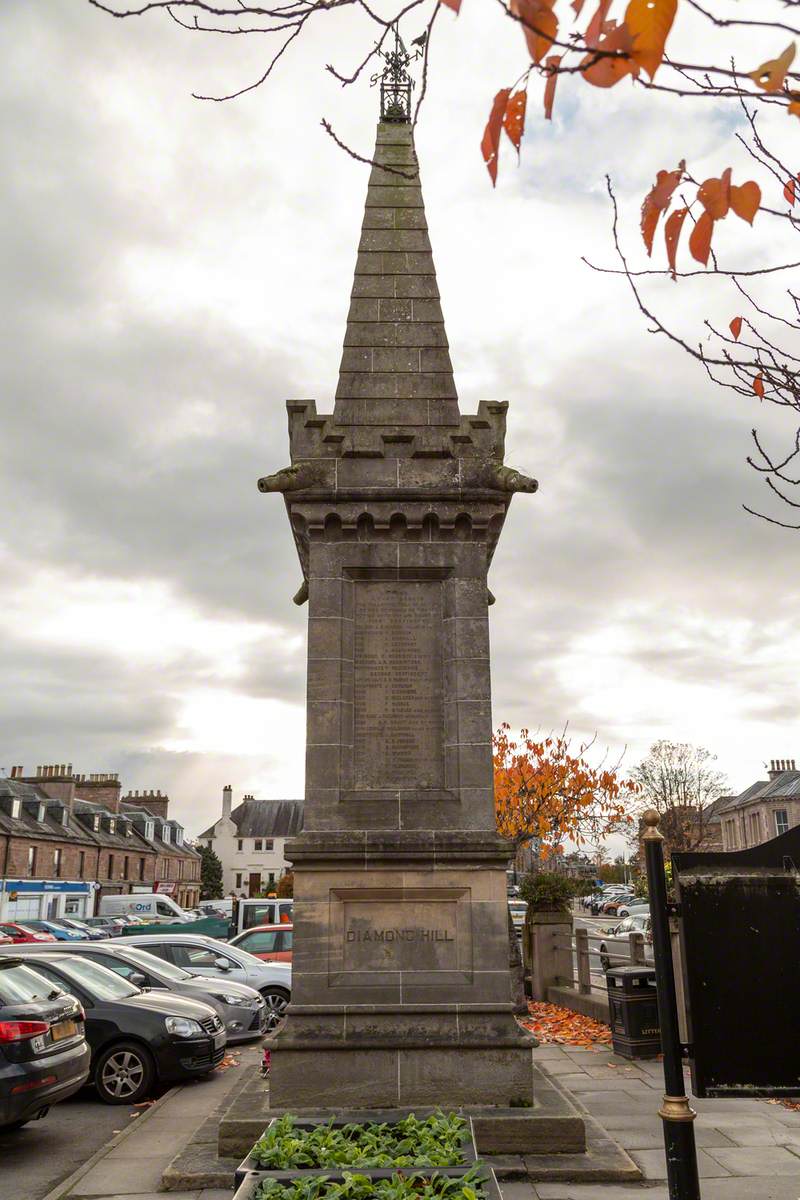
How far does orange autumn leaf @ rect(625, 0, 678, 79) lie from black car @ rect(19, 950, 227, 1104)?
12550 millimetres

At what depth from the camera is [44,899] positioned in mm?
52844

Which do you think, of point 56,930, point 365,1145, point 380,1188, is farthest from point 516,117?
point 56,930

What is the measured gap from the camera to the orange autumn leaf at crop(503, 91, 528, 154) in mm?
3041

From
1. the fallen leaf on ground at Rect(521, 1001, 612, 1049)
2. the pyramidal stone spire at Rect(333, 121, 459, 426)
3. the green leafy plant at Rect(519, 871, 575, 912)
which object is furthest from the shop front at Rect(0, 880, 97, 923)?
the pyramidal stone spire at Rect(333, 121, 459, 426)

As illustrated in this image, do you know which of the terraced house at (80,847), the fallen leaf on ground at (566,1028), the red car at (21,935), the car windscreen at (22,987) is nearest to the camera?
the car windscreen at (22,987)

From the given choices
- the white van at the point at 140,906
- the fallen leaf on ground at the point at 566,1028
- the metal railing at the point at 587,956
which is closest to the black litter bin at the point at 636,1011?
the fallen leaf on ground at the point at 566,1028

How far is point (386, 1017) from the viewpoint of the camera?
814cm

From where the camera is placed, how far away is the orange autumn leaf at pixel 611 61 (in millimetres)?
2545

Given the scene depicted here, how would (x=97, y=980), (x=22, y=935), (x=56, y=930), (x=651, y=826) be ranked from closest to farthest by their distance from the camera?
1. (x=651, y=826)
2. (x=97, y=980)
3. (x=22, y=935)
4. (x=56, y=930)

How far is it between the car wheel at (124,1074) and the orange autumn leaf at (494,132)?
1215cm

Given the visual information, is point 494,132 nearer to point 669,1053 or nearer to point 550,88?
point 550,88

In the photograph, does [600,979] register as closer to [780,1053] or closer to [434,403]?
[434,403]

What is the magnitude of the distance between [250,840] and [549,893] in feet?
273

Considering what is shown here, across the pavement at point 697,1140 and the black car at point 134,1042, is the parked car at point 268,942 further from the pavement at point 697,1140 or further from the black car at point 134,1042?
the pavement at point 697,1140
